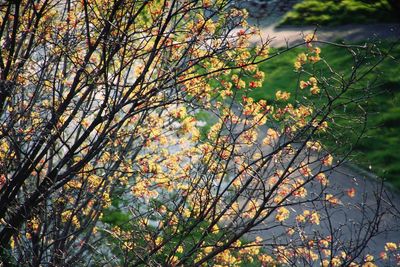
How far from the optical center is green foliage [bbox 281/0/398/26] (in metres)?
16.8

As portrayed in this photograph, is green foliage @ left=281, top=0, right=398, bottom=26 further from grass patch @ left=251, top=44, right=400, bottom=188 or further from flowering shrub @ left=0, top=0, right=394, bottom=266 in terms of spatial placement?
flowering shrub @ left=0, top=0, right=394, bottom=266

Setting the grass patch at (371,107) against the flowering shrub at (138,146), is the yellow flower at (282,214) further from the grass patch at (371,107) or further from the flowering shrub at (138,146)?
the grass patch at (371,107)

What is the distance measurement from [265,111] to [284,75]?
297 inches

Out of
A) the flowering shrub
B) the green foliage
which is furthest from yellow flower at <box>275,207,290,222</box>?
the green foliage

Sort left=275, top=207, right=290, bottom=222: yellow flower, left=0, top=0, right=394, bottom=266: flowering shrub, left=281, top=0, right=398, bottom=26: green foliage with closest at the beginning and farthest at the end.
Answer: left=0, top=0, right=394, bottom=266: flowering shrub, left=275, top=207, right=290, bottom=222: yellow flower, left=281, top=0, right=398, bottom=26: green foliage

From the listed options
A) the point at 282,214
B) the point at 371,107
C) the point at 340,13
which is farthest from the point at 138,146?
the point at 340,13

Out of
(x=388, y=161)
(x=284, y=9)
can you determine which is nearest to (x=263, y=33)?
(x=284, y=9)

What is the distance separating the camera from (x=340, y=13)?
1725 centimetres

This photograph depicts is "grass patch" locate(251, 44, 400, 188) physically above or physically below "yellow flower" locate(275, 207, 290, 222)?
above

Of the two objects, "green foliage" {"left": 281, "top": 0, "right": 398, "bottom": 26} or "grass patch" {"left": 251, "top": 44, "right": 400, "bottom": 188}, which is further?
"green foliage" {"left": 281, "top": 0, "right": 398, "bottom": 26}

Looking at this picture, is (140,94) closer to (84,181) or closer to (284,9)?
(84,181)

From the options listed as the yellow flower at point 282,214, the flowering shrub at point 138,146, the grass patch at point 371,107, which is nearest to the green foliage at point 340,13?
the grass patch at point 371,107

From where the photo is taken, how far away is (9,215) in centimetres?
613

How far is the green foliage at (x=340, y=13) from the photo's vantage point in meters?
16.8
